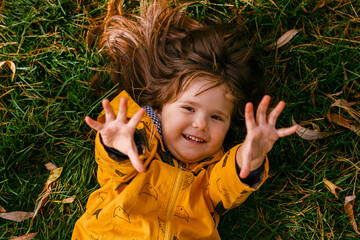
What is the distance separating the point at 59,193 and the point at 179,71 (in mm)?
1268

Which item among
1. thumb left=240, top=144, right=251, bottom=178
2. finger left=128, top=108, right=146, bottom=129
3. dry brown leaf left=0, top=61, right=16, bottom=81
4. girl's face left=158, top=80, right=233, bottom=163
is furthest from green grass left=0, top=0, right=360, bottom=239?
thumb left=240, top=144, right=251, bottom=178

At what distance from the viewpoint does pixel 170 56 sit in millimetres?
2393

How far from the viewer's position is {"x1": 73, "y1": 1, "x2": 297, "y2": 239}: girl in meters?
2.03

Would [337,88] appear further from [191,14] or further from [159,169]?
[159,169]

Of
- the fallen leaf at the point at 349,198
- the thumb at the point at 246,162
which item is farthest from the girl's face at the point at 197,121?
the fallen leaf at the point at 349,198

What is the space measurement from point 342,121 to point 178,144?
1.36 m

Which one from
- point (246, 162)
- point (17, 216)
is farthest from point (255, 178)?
point (17, 216)

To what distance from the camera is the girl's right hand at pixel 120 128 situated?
5.45 feet

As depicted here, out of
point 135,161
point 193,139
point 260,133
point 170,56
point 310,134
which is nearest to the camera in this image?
point 135,161

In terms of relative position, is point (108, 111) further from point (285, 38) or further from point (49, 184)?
point (285, 38)

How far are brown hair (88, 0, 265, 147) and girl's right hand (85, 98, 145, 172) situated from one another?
A: 2.00ft

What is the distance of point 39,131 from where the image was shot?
2590mm

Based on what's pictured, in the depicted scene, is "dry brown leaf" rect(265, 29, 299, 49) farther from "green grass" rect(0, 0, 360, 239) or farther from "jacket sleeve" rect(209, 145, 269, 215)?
"jacket sleeve" rect(209, 145, 269, 215)

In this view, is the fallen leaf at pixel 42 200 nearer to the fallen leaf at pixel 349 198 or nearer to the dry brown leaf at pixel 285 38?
the dry brown leaf at pixel 285 38
